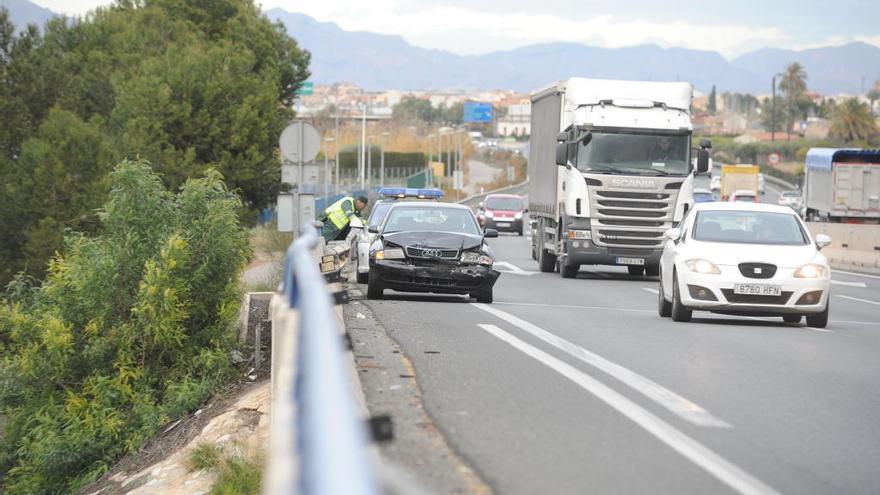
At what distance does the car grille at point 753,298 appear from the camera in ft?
54.6

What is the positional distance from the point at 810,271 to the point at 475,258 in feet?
15.6

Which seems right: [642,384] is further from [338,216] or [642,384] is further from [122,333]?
[338,216]

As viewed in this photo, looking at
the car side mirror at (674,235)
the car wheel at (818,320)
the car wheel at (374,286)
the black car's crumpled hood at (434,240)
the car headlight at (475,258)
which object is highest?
the car side mirror at (674,235)

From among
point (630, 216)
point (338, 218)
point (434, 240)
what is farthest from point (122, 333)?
point (630, 216)

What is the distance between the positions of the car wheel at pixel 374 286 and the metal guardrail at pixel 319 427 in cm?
1548

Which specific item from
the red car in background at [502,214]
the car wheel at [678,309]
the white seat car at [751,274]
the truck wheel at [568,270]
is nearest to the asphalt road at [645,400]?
the car wheel at [678,309]

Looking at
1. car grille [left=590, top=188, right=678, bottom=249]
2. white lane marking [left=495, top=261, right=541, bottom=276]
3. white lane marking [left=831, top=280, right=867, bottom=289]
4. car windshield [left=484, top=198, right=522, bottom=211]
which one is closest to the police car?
white lane marking [left=495, top=261, right=541, bottom=276]

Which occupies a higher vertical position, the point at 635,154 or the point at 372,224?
the point at 635,154

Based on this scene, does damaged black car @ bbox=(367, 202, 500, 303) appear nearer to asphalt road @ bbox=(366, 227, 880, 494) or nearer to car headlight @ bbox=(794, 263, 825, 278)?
asphalt road @ bbox=(366, 227, 880, 494)

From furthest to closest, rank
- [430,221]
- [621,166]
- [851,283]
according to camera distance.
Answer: [851,283] < [621,166] < [430,221]

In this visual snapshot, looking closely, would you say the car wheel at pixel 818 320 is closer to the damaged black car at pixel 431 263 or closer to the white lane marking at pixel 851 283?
the damaged black car at pixel 431 263

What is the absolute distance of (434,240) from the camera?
63.6 feet

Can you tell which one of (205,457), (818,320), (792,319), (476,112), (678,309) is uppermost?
(476,112)

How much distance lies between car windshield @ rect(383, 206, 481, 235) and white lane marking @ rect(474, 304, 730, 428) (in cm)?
563
